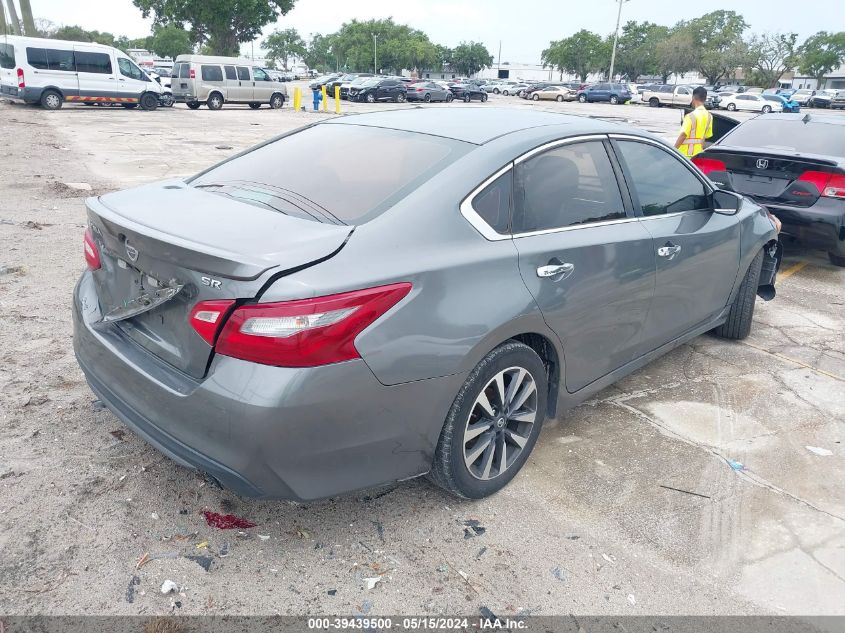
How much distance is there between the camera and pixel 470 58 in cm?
11256

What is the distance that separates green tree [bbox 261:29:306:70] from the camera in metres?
142

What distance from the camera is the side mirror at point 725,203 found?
4185 millimetres

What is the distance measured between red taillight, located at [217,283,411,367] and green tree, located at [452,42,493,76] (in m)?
118

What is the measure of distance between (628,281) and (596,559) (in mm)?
1406

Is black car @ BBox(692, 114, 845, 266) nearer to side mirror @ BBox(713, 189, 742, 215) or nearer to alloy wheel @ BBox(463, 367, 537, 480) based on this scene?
side mirror @ BBox(713, 189, 742, 215)

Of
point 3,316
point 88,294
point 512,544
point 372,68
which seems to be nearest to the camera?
point 512,544

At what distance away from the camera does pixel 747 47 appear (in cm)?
8300

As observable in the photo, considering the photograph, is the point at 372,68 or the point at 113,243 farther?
the point at 372,68

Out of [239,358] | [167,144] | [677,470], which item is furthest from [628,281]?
[167,144]

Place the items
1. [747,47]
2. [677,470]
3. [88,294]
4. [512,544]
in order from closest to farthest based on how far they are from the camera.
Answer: [512,544] → [88,294] → [677,470] → [747,47]

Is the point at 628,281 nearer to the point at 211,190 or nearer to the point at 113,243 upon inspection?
the point at 211,190

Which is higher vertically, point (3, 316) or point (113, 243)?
point (113, 243)

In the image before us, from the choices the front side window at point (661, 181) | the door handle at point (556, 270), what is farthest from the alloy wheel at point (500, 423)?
the front side window at point (661, 181)

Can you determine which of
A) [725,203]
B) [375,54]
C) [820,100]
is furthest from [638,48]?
[725,203]
